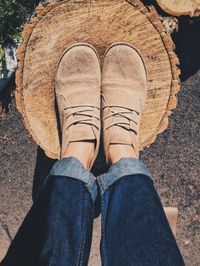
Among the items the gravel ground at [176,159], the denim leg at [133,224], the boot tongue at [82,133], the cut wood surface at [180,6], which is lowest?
the gravel ground at [176,159]

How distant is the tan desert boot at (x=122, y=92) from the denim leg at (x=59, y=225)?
0.36 meters

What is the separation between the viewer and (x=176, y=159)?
8.80ft

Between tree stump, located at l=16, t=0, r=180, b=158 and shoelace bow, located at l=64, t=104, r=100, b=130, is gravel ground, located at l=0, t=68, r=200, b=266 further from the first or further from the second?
shoelace bow, located at l=64, t=104, r=100, b=130

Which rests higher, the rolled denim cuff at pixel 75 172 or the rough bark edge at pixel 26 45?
the rough bark edge at pixel 26 45

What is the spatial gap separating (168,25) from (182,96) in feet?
1.97

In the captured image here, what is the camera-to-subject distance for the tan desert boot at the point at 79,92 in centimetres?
216

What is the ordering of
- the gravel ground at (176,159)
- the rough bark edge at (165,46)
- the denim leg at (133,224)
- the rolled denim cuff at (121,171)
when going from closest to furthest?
the denim leg at (133,224) < the rolled denim cuff at (121,171) < the rough bark edge at (165,46) < the gravel ground at (176,159)

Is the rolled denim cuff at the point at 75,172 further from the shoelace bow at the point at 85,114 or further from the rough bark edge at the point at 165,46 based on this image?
the rough bark edge at the point at 165,46

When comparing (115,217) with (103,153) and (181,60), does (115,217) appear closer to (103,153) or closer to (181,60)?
(103,153)

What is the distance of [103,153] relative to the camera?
2.37 metres

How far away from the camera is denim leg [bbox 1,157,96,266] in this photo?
65.2 inches

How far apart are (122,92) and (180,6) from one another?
1.88 feet

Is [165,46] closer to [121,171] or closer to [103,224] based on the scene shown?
[121,171]

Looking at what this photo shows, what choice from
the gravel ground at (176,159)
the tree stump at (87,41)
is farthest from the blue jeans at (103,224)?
the gravel ground at (176,159)
